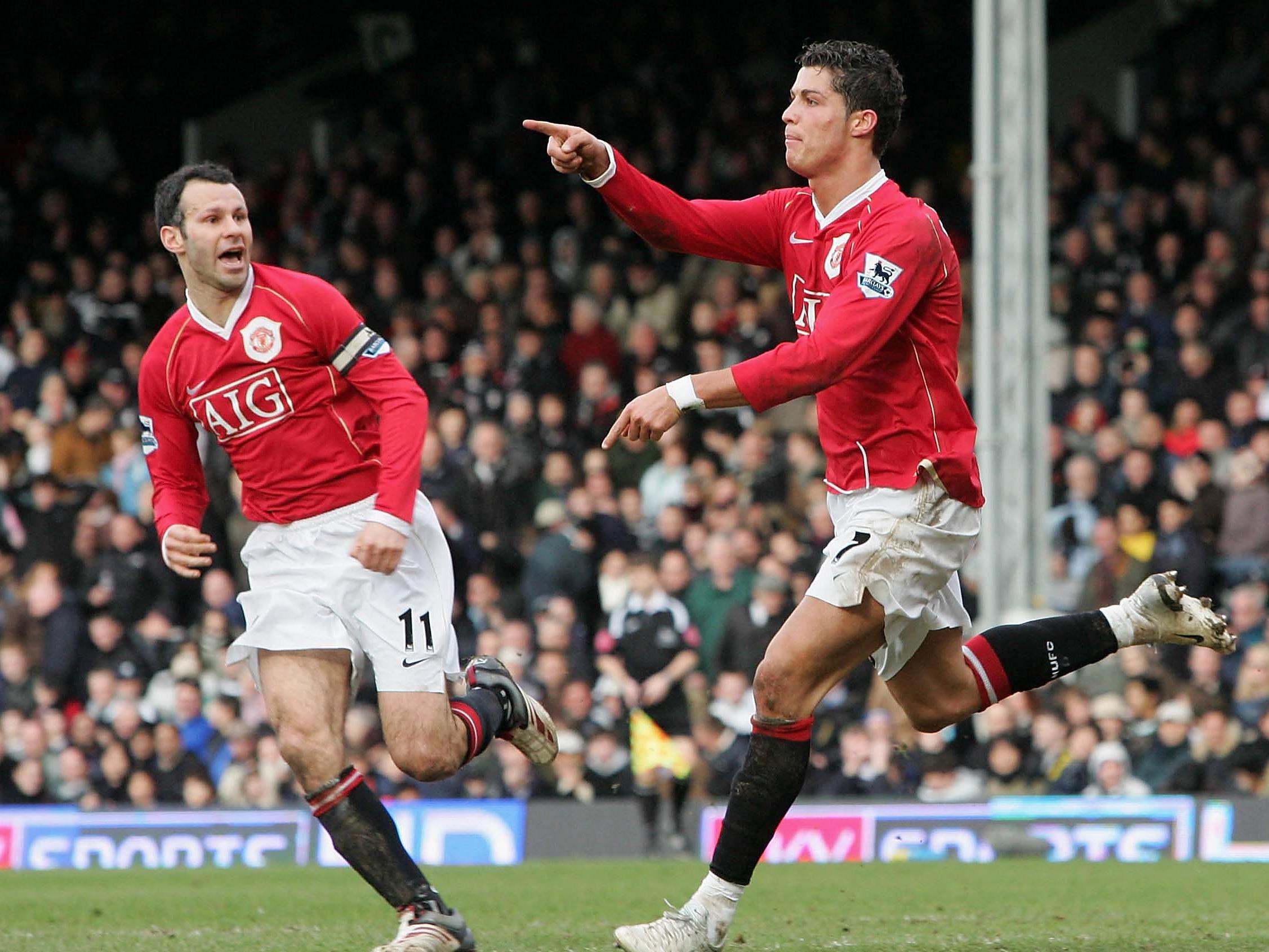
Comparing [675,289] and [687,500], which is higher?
[675,289]

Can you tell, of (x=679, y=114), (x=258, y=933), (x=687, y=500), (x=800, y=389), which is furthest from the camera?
(x=679, y=114)

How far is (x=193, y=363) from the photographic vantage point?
6.15m

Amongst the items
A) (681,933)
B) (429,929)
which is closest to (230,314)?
(429,929)

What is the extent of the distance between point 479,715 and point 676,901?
2.07m

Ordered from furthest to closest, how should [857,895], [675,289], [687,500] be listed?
1. [675,289]
2. [687,500]
3. [857,895]

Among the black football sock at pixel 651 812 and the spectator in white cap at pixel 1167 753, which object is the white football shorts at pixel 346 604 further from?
the spectator in white cap at pixel 1167 753

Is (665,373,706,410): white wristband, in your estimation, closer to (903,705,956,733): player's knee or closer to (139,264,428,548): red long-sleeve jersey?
(139,264,428,548): red long-sleeve jersey

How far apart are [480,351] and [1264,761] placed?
22.6 feet

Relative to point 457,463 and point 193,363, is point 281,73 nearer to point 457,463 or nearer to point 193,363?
point 457,463

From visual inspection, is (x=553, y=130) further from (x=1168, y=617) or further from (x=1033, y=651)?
(x=1168, y=617)

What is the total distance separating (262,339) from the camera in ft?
20.1

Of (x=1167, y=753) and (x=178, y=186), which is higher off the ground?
(x=178, y=186)

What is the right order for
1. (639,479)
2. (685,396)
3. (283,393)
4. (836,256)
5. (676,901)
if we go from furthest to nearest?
(639,479)
(676,901)
(283,393)
(836,256)
(685,396)

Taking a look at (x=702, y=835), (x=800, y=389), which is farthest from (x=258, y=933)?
(x=702, y=835)
